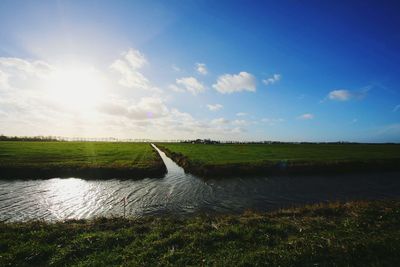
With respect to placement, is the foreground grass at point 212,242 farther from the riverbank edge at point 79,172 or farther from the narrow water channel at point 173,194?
the riverbank edge at point 79,172

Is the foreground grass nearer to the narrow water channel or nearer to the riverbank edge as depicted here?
the narrow water channel

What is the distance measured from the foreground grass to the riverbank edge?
61.3 ft

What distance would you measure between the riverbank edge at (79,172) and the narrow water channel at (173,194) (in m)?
2.18

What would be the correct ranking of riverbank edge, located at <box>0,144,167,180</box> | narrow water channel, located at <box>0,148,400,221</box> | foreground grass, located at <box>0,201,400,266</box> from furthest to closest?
1. riverbank edge, located at <box>0,144,167,180</box>
2. narrow water channel, located at <box>0,148,400,221</box>
3. foreground grass, located at <box>0,201,400,266</box>

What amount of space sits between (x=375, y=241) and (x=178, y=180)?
22142 mm

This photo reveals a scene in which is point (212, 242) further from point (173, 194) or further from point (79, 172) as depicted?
point (79, 172)

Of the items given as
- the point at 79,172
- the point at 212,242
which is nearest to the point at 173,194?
the point at 212,242

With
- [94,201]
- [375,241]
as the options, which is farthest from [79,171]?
[375,241]

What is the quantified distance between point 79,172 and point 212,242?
27.5 m

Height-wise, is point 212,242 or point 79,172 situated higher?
point 212,242

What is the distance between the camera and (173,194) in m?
21.8

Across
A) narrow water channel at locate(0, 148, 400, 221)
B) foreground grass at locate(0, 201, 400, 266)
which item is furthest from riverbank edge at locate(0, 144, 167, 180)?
foreground grass at locate(0, 201, 400, 266)

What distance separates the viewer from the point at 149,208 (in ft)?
57.5

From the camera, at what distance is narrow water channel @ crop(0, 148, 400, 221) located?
55.6 ft
